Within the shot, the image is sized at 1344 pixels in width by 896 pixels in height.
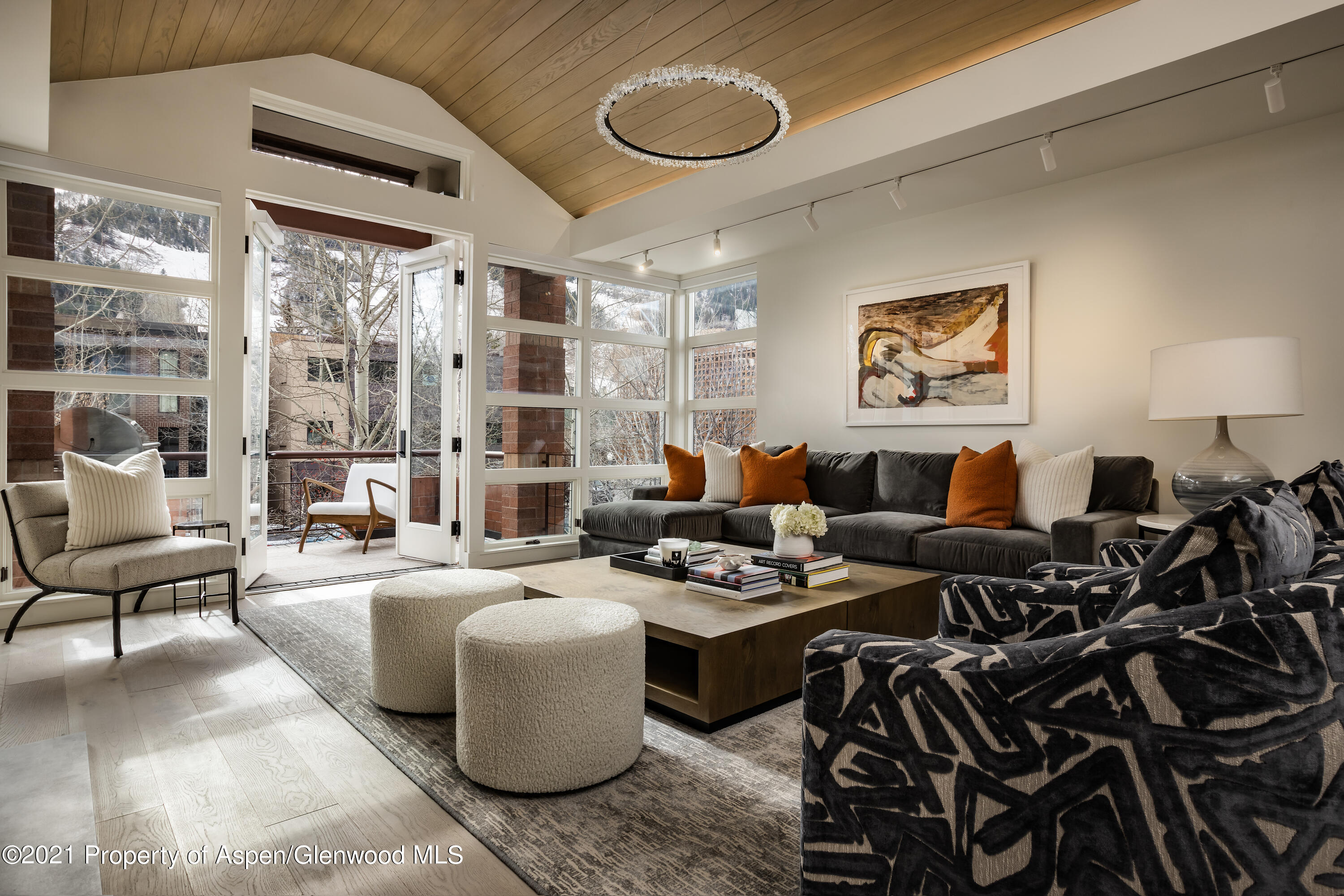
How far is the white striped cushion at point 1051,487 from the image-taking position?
353cm

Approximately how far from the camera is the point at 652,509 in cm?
464

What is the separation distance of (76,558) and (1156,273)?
207 inches

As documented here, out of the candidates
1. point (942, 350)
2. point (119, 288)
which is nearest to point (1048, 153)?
point (942, 350)

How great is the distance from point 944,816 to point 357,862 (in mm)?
Result: 1282

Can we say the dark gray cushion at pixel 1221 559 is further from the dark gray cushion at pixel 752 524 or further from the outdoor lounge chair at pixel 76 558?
the outdoor lounge chair at pixel 76 558

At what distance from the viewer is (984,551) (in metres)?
3.45

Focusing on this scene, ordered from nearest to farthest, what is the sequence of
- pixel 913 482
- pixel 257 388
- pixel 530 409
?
1. pixel 913 482
2. pixel 257 388
3. pixel 530 409

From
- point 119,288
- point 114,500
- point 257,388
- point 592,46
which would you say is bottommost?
point 114,500

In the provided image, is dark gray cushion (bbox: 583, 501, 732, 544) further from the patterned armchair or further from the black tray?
the patterned armchair

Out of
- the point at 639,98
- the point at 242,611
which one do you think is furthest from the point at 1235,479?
the point at 242,611

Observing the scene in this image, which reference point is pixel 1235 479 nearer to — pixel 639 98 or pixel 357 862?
pixel 639 98

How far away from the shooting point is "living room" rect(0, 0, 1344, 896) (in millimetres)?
1098

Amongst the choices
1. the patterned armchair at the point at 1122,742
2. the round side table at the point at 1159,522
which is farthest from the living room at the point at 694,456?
the round side table at the point at 1159,522

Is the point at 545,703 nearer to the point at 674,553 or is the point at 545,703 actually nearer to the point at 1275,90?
the point at 674,553
